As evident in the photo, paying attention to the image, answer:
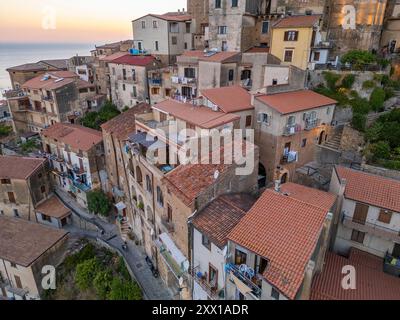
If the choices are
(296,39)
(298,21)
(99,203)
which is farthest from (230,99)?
(99,203)

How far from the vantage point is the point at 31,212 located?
3762 cm

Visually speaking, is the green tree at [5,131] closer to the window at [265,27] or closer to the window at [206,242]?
the window at [265,27]

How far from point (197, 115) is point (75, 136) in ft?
→ 68.6

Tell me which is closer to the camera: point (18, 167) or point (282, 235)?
point (282, 235)

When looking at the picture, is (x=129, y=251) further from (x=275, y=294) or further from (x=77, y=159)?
(x=275, y=294)

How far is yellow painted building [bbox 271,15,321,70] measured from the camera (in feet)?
112

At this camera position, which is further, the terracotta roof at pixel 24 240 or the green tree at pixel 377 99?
the green tree at pixel 377 99

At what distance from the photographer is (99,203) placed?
34.4m

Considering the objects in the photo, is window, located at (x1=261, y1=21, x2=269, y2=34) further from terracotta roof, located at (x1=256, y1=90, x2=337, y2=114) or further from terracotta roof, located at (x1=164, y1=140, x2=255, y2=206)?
terracotta roof, located at (x1=164, y1=140, x2=255, y2=206)

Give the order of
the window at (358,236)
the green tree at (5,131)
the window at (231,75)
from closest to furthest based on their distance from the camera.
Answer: the window at (358,236) < the window at (231,75) < the green tree at (5,131)

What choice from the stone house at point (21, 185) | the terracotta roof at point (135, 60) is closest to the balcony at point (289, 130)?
the terracotta roof at point (135, 60)

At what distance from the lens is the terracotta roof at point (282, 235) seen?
44.9 feet
